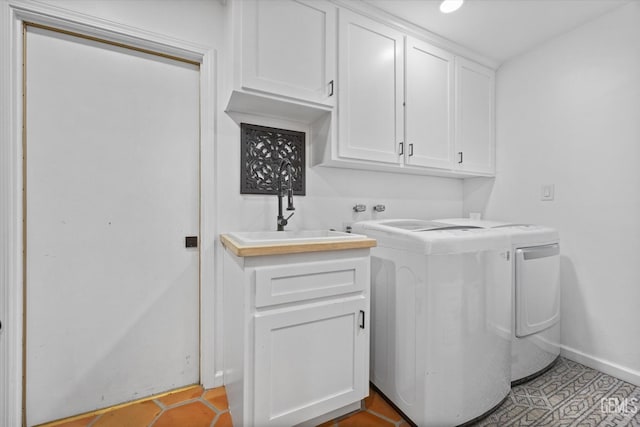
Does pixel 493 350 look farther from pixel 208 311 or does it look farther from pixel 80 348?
pixel 80 348

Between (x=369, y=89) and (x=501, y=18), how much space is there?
101cm

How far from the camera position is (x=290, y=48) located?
152 centimetres

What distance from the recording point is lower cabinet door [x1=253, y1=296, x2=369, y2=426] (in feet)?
3.72

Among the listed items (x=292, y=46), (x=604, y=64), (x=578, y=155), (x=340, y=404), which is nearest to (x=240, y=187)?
(x=292, y=46)

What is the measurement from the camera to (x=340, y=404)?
4.27 feet

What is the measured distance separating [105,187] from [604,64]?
309 centimetres

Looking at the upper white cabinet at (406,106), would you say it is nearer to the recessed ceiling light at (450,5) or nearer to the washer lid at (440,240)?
the recessed ceiling light at (450,5)

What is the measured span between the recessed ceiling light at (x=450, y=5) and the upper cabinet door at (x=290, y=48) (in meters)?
0.67

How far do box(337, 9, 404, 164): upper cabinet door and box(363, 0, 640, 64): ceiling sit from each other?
18cm

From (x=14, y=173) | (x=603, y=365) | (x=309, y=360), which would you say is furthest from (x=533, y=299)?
(x=14, y=173)

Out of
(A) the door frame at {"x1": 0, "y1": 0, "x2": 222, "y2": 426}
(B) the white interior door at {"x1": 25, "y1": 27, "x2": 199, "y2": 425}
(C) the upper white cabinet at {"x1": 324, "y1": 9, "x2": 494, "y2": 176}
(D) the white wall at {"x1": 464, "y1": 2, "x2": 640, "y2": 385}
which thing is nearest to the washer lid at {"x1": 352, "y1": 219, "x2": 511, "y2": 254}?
(C) the upper white cabinet at {"x1": 324, "y1": 9, "x2": 494, "y2": 176}

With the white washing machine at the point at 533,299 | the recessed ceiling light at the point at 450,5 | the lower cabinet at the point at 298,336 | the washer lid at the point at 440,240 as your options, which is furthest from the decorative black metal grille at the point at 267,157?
the white washing machine at the point at 533,299

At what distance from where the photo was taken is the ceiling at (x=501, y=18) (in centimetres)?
172

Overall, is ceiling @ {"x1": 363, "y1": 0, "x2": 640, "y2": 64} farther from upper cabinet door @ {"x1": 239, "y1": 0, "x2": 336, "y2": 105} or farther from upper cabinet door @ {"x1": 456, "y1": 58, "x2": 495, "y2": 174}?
upper cabinet door @ {"x1": 239, "y1": 0, "x2": 336, "y2": 105}
